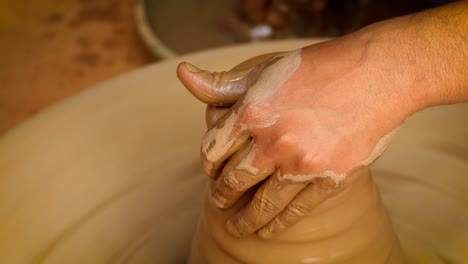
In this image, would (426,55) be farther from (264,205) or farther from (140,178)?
(140,178)

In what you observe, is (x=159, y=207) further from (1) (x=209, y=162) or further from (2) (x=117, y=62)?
(2) (x=117, y=62)


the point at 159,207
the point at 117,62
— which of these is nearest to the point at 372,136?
the point at 159,207

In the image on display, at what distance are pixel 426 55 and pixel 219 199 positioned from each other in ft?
1.35

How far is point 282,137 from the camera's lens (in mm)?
850

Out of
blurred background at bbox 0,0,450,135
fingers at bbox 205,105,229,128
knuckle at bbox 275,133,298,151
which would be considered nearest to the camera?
knuckle at bbox 275,133,298,151

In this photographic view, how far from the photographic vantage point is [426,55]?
888 mm

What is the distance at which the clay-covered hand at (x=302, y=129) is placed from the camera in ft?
2.81

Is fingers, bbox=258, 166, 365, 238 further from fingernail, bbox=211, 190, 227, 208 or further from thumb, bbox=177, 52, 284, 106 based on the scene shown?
thumb, bbox=177, 52, 284, 106

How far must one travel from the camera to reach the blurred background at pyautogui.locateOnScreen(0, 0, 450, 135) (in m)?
2.45

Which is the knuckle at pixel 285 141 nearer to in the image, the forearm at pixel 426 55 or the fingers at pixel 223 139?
the fingers at pixel 223 139

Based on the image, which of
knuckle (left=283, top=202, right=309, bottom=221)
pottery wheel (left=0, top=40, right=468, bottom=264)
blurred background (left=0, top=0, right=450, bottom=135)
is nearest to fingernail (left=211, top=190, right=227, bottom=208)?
knuckle (left=283, top=202, right=309, bottom=221)

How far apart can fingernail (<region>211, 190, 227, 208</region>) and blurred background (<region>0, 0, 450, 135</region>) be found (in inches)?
60.1

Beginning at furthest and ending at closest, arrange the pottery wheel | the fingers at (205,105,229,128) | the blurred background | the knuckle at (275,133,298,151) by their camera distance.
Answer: the blurred background, the pottery wheel, the fingers at (205,105,229,128), the knuckle at (275,133,298,151)

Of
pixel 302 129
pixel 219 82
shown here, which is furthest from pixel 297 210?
pixel 219 82
